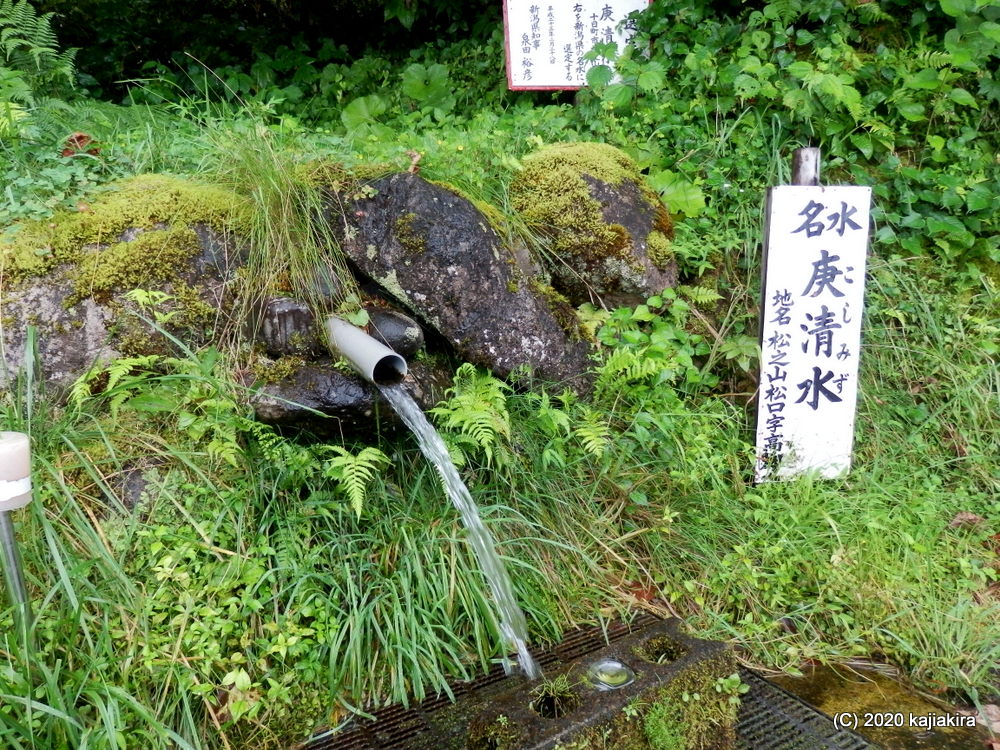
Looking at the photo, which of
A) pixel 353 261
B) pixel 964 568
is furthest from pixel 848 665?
pixel 353 261

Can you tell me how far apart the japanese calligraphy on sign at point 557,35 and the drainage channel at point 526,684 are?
13.1ft

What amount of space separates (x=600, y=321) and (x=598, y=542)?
1.25m

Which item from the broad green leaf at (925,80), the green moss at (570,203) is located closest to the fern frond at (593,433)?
the green moss at (570,203)

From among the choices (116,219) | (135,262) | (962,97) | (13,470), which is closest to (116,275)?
(135,262)

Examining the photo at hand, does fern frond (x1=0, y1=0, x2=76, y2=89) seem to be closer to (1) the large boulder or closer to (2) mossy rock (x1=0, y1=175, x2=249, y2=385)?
(2) mossy rock (x1=0, y1=175, x2=249, y2=385)

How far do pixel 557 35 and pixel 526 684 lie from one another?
441 centimetres

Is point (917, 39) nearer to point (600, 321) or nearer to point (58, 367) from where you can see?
point (600, 321)

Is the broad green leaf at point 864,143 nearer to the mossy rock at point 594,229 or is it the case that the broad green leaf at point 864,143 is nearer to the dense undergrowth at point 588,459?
the dense undergrowth at point 588,459

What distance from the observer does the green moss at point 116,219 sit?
314 centimetres

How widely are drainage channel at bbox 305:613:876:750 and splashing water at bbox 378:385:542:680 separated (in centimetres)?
12

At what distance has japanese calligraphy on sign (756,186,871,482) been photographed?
3.54m

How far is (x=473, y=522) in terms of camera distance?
2.90m

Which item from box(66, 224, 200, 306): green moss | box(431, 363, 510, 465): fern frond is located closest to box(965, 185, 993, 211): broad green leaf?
box(431, 363, 510, 465): fern frond

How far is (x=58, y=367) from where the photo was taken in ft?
9.89
